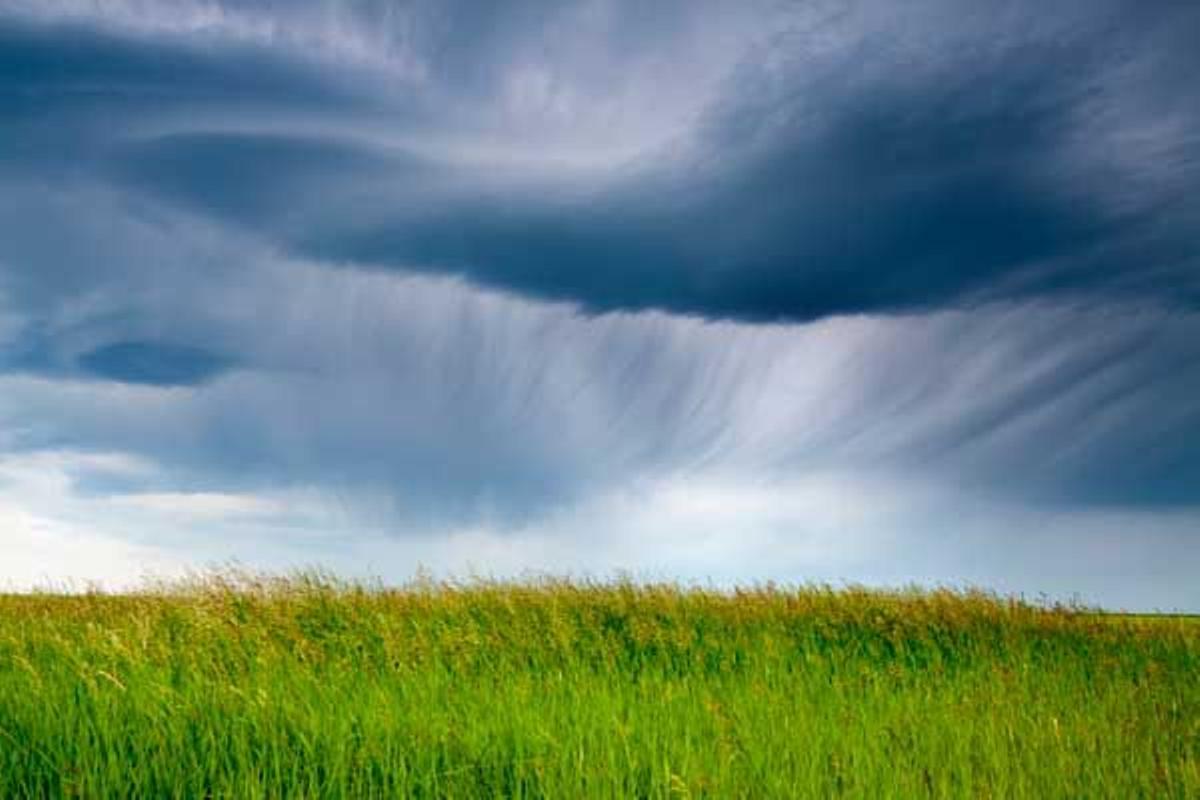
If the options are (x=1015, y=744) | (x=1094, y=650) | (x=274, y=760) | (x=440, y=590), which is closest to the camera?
(x=274, y=760)

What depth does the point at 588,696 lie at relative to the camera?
9.95 m

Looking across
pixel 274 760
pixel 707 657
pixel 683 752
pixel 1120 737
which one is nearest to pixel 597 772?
pixel 683 752

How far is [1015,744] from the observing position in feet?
29.5

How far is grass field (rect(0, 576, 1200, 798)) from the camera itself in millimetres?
6762

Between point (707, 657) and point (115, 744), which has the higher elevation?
point (707, 657)

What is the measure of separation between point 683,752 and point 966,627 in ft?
34.5

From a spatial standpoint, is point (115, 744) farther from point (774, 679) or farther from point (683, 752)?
point (774, 679)

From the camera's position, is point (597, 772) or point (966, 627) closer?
point (597, 772)

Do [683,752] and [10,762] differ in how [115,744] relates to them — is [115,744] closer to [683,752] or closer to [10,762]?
[10,762]

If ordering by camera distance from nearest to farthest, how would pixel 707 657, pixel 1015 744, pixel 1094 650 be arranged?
pixel 1015 744
pixel 707 657
pixel 1094 650

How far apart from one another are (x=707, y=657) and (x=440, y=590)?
5841mm

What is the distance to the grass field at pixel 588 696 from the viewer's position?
266 inches

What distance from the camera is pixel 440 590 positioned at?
1753cm

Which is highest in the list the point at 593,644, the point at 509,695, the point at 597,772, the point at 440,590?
the point at 440,590
